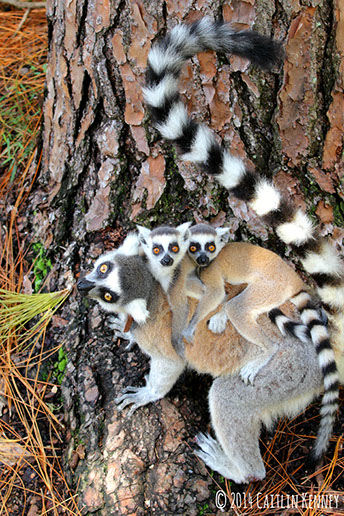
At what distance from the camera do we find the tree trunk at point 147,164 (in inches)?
134

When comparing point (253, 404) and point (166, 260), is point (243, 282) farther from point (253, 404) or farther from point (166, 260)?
point (253, 404)

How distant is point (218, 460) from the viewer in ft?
11.3

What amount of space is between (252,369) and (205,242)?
41.8 inches

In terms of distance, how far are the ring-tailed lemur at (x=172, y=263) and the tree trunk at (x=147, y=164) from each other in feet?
1.08

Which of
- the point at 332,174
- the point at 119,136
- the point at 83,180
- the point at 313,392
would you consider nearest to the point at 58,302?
the point at 83,180

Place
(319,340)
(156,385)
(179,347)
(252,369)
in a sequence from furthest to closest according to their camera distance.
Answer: (179,347)
(156,385)
(252,369)
(319,340)

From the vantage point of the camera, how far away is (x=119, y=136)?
3.90 meters

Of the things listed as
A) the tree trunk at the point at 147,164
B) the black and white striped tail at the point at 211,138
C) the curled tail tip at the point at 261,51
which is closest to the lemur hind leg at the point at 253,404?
the tree trunk at the point at 147,164

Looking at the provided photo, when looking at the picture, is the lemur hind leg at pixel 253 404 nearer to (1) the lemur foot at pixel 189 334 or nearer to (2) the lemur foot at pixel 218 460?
(2) the lemur foot at pixel 218 460

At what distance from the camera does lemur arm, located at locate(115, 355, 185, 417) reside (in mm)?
3582

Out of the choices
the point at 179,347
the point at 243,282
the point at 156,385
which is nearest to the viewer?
the point at 156,385

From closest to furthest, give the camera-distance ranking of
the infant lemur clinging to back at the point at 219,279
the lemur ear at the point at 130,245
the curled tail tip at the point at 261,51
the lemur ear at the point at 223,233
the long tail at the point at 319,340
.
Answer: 1. the curled tail tip at the point at 261,51
2. the long tail at the point at 319,340
3. the infant lemur clinging to back at the point at 219,279
4. the lemur ear at the point at 130,245
5. the lemur ear at the point at 223,233

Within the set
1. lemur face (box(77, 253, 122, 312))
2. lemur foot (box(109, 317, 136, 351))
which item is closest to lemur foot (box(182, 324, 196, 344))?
lemur foot (box(109, 317, 136, 351))

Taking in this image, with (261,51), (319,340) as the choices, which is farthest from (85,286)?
(261,51)
